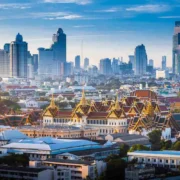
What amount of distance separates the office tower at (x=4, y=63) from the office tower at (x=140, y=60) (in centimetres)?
2722

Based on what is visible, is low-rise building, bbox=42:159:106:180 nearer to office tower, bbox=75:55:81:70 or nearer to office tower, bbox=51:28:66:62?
office tower, bbox=51:28:66:62

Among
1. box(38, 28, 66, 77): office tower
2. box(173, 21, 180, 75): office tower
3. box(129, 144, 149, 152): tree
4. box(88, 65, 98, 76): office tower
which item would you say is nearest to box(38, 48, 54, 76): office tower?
box(38, 28, 66, 77): office tower

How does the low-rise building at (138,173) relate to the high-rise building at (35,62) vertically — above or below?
below

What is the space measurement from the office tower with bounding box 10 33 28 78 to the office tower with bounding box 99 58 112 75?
30.0m

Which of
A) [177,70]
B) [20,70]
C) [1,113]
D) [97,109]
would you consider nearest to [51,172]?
[97,109]

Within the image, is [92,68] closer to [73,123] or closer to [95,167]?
[73,123]

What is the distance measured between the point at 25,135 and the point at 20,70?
71136 millimetres

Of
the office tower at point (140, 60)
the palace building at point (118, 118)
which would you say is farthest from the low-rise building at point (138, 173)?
the office tower at point (140, 60)

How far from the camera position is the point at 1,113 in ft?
143

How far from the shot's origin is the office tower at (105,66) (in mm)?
130875

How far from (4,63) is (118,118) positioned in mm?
68457

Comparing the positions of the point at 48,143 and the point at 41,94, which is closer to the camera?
the point at 48,143

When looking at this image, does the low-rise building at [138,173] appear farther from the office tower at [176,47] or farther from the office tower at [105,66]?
the office tower at [105,66]

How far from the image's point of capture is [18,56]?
9781 centimetres
